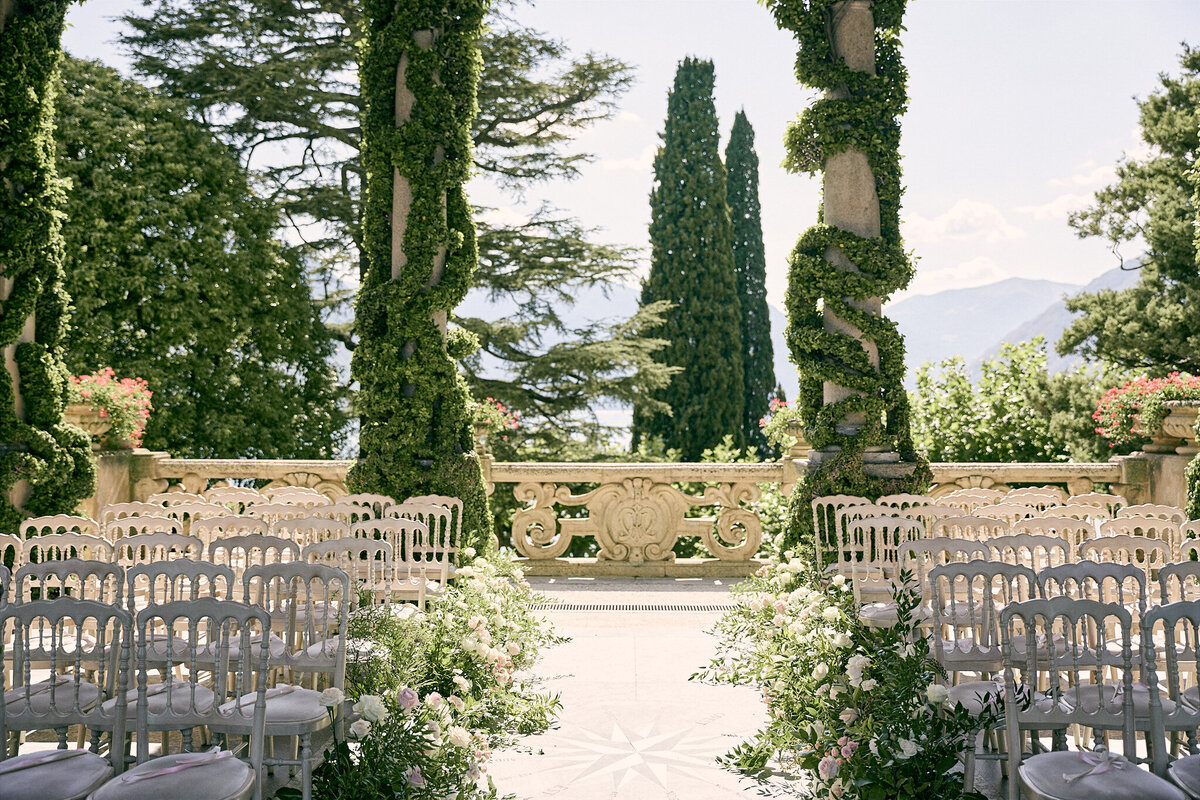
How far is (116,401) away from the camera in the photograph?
8.50 m

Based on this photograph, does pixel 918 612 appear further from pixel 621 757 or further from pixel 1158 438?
pixel 1158 438

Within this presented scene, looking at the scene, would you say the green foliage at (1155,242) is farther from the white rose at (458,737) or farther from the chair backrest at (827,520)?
the white rose at (458,737)

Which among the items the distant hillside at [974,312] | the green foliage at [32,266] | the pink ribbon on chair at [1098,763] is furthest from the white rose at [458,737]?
the distant hillside at [974,312]

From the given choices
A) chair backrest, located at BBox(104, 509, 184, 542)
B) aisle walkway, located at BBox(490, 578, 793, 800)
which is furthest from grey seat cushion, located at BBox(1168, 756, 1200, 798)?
chair backrest, located at BBox(104, 509, 184, 542)

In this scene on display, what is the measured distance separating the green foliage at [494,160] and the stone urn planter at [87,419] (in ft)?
23.4

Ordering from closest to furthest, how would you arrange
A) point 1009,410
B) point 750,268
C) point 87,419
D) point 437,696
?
point 437,696 < point 87,419 < point 1009,410 < point 750,268

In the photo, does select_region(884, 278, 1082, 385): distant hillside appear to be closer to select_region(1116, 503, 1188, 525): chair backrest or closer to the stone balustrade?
the stone balustrade

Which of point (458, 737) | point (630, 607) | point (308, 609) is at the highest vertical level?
point (308, 609)

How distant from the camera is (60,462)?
23.7 feet

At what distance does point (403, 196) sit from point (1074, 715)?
22.1ft

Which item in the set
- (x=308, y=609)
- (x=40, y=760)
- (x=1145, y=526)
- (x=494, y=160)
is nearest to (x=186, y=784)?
(x=40, y=760)

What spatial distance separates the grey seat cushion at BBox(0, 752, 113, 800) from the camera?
104 inches

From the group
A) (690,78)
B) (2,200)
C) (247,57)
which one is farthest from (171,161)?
(690,78)

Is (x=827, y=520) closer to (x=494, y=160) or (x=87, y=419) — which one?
(x=87, y=419)
